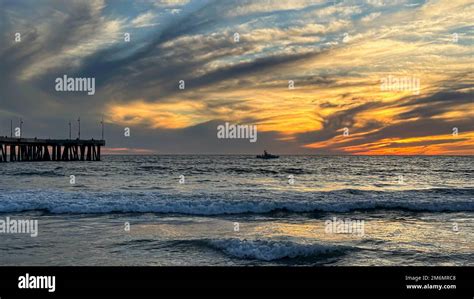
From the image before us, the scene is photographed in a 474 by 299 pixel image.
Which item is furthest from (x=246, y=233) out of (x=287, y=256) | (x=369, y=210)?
(x=369, y=210)

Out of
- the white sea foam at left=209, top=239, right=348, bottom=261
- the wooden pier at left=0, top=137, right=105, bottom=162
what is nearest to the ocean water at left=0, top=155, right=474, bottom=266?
the white sea foam at left=209, top=239, right=348, bottom=261

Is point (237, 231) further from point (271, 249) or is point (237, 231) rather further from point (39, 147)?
point (39, 147)

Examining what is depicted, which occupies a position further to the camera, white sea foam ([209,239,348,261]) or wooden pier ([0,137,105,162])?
wooden pier ([0,137,105,162])

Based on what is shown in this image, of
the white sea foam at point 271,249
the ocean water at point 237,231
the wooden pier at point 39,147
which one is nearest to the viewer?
the ocean water at point 237,231

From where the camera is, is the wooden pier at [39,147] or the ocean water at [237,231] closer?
the ocean water at [237,231]

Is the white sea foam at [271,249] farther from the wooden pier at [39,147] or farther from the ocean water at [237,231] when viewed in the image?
the wooden pier at [39,147]

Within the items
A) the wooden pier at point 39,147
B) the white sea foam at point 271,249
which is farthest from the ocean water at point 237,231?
the wooden pier at point 39,147

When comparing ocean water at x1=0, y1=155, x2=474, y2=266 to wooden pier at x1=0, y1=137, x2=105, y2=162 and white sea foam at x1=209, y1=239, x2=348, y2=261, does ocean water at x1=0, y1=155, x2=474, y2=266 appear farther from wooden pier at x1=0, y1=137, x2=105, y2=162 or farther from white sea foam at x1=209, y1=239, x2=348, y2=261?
wooden pier at x1=0, y1=137, x2=105, y2=162

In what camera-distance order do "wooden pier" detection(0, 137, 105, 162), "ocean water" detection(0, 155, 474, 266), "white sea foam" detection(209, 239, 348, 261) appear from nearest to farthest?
1. "ocean water" detection(0, 155, 474, 266)
2. "white sea foam" detection(209, 239, 348, 261)
3. "wooden pier" detection(0, 137, 105, 162)

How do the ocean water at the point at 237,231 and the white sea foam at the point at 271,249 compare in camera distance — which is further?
the white sea foam at the point at 271,249

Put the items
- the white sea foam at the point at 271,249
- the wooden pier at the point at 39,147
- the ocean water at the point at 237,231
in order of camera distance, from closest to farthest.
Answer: the ocean water at the point at 237,231
the white sea foam at the point at 271,249
the wooden pier at the point at 39,147

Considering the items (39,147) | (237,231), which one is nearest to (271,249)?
(237,231)
